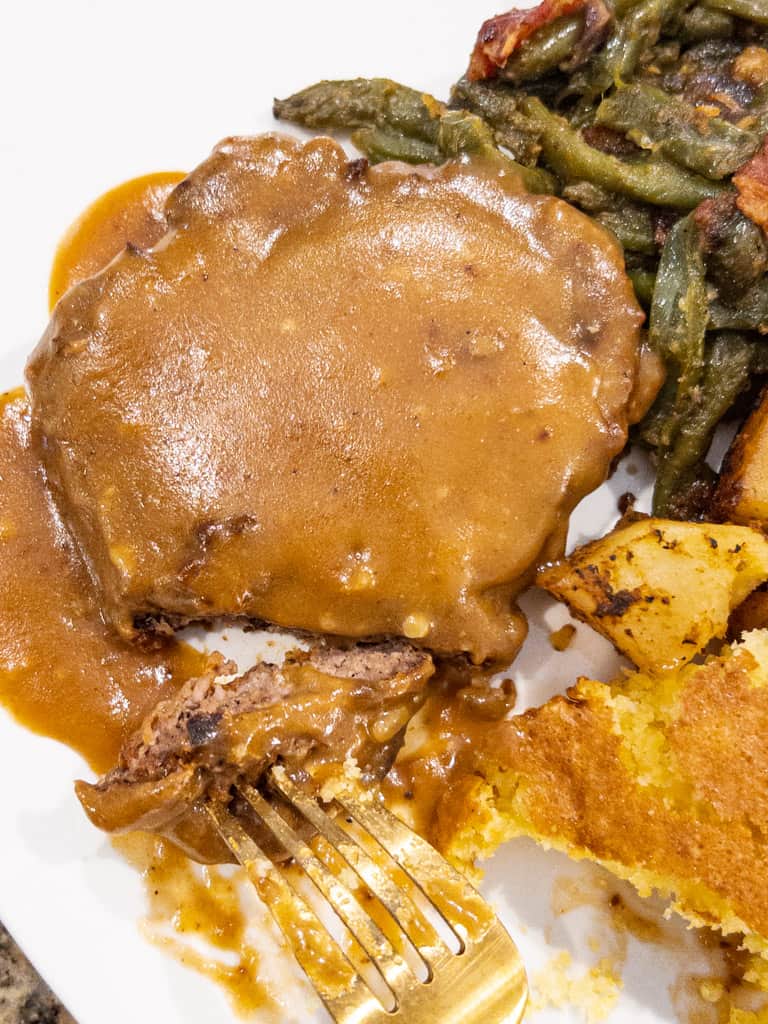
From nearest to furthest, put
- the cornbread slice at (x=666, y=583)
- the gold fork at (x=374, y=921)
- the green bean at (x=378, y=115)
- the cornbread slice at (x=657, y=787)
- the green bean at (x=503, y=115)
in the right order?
1. the gold fork at (x=374, y=921)
2. the cornbread slice at (x=657, y=787)
3. the cornbread slice at (x=666, y=583)
4. the green bean at (x=503, y=115)
5. the green bean at (x=378, y=115)

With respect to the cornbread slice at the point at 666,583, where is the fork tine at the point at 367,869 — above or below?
below

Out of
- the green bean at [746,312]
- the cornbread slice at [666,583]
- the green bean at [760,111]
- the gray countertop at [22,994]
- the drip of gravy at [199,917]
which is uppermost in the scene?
the green bean at [760,111]

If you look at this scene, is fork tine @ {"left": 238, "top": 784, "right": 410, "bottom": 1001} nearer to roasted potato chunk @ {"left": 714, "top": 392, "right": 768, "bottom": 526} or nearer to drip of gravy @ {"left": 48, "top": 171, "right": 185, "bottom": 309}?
roasted potato chunk @ {"left": 714, "top": 392, "right": 768, "bottom": 526}

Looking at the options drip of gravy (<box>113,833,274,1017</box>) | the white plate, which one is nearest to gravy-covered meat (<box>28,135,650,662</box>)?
the white plate

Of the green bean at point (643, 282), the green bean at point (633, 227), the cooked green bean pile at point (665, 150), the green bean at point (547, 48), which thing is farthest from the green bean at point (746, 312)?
the green bean at point (547, 48)

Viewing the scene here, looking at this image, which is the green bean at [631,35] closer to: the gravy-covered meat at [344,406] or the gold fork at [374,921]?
the gravy-covered meat at [344,406]

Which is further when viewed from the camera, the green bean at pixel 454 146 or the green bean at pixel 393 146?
the green bean at pixel 393 146

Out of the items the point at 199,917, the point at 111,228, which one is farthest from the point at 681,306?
the point at 199,917
